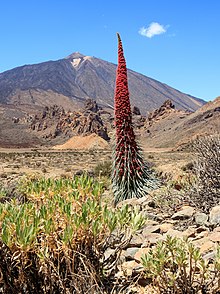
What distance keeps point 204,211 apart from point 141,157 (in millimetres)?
1913

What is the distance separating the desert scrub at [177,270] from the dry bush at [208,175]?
6.31ft

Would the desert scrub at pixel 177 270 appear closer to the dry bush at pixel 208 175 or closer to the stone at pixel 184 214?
the stone at pixel 184 214

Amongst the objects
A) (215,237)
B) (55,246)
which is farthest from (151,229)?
(55,246)

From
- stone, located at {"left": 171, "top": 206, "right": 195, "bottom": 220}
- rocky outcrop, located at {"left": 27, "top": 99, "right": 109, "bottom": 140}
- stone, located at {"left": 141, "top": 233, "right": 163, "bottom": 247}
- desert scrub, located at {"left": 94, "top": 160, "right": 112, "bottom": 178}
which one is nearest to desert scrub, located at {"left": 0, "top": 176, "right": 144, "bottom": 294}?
stone, located at {"left": 141, "top": 233, "right": 163, "bottom": 247}

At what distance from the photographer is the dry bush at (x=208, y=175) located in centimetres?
431

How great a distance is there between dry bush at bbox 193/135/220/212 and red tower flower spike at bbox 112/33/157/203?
103 cm

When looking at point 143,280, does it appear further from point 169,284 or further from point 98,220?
point 98,220

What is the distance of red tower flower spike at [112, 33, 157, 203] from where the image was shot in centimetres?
568

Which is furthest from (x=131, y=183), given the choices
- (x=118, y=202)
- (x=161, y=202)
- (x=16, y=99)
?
(x=16, y=99)

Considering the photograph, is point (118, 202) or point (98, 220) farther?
point (118, 202)

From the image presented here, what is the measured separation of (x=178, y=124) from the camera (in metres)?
70.8

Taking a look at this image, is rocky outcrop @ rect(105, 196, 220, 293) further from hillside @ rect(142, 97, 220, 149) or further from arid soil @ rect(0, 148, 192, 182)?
hillside @ rect(142, 97, 220, 149)

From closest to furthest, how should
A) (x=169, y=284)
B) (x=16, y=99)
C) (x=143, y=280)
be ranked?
(x=169, y=284)
(x=143, y=280)
(x=16, y=99)

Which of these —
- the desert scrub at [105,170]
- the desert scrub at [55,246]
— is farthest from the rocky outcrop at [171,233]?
the desert scrub at [105,170]
